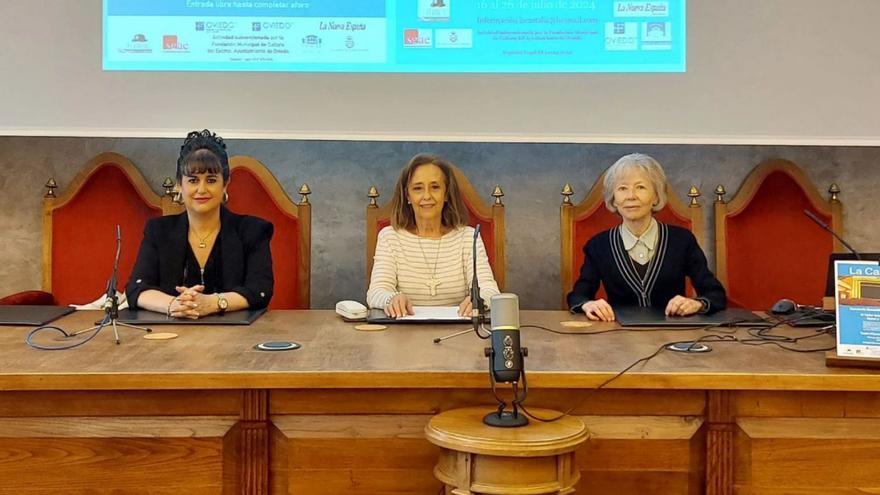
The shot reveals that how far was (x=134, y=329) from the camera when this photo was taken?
167 centimetres

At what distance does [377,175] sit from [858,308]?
6.29 ft

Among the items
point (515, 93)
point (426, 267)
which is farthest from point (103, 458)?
point (515, 93)

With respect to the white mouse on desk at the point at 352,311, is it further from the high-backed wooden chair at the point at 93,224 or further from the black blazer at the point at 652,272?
the high-backed wooden chair at the point at 93,224

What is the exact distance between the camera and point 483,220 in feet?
8.57

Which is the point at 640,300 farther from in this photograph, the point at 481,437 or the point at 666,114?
the point at 481,437

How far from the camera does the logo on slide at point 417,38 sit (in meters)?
2.60

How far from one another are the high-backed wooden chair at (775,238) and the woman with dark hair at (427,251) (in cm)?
104

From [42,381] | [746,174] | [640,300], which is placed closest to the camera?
[42,381]

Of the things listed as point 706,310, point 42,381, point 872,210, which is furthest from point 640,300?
point 42,381

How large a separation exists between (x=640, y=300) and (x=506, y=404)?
3.41 ft

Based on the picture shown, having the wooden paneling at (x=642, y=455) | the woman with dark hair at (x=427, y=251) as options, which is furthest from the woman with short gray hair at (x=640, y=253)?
the wooden paneling at (x=642, y=455)

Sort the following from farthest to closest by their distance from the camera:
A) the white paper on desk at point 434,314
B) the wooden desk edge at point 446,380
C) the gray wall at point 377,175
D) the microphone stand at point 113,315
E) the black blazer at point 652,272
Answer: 1. the gray wall at point 377,175
2. the black blazer at point 652,272
3. the white paper on desk at point 434,314
4. the microphone stand at point 113,315
5. the wooden desk edge at point 446,380

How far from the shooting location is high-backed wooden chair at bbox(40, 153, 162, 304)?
2.63 m

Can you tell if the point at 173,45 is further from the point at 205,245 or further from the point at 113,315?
the point at 113,315
